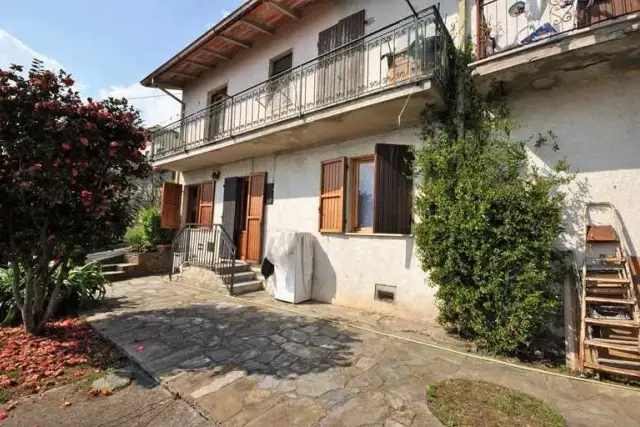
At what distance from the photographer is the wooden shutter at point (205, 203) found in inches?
402

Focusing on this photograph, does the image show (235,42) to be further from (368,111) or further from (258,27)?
(368,111)

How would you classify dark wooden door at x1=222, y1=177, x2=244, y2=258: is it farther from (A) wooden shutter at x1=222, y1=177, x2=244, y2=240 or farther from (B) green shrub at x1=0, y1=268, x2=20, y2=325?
(B) green shrub at x1=0, y1=268, x2=20, y2=325

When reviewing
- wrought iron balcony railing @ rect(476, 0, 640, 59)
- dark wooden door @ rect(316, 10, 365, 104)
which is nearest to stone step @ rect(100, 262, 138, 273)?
dark wooden door @ rect(316, 10, 365, 104)

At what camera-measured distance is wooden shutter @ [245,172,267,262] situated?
331 inches

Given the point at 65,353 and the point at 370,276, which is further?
the point at 370,276

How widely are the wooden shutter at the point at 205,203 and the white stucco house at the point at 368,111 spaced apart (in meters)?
0.07

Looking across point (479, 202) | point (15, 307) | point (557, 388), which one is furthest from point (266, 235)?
point (557, 388)

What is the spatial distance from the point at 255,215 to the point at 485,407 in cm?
688

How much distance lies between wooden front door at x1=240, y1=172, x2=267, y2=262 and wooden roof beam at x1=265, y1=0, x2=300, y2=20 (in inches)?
158

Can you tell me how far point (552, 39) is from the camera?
398 cm

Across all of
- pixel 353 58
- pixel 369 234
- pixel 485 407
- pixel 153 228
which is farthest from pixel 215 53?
pixel 485 407

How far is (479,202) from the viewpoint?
423 cm

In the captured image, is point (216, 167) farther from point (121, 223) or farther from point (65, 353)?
point (65, 353)

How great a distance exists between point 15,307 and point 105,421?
3.73m
